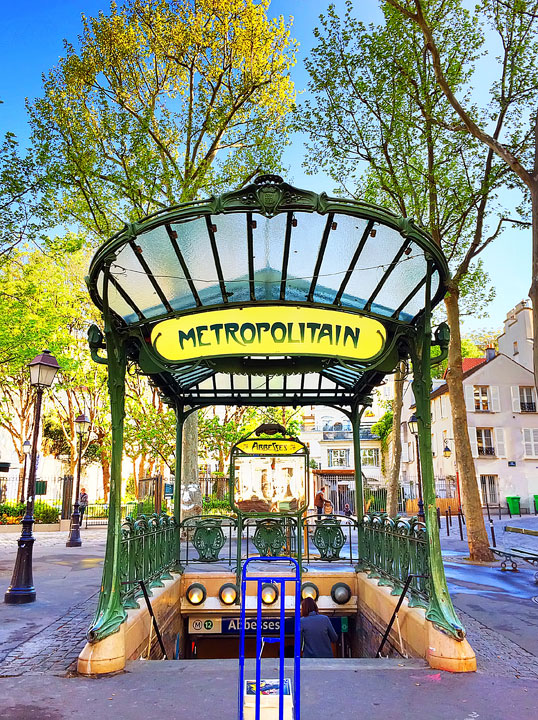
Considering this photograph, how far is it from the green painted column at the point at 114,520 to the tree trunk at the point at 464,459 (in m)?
11.1

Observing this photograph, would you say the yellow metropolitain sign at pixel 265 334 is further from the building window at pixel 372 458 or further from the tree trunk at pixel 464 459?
the building window at pixel 372 458

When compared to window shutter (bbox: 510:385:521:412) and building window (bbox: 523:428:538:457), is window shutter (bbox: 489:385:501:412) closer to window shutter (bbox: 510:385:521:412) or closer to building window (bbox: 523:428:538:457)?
window shutter (bbox: 510:385:521:412)

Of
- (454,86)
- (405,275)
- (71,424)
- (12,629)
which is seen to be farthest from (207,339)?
(71,424)

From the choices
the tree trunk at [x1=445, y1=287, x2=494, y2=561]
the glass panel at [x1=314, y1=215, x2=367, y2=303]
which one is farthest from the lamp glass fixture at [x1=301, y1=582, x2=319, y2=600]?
the tree trunk at [x1=445, y1=287, x2=494, y2=561]

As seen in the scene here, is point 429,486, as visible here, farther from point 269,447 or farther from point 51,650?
point 51,650

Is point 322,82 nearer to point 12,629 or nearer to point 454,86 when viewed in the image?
point 454,86

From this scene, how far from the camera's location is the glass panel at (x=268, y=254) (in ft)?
19.6

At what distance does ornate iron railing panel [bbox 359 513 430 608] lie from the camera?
650cm

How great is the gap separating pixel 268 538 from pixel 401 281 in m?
6.00

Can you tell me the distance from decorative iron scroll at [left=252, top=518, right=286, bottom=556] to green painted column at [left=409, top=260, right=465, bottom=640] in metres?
4.47

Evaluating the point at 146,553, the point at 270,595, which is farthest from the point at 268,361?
the point at 270,595

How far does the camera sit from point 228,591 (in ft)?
31.4

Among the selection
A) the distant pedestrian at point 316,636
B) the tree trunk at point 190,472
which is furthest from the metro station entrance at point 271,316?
the tree trunk at point 190,472

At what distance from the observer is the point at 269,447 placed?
10727 millimetres
